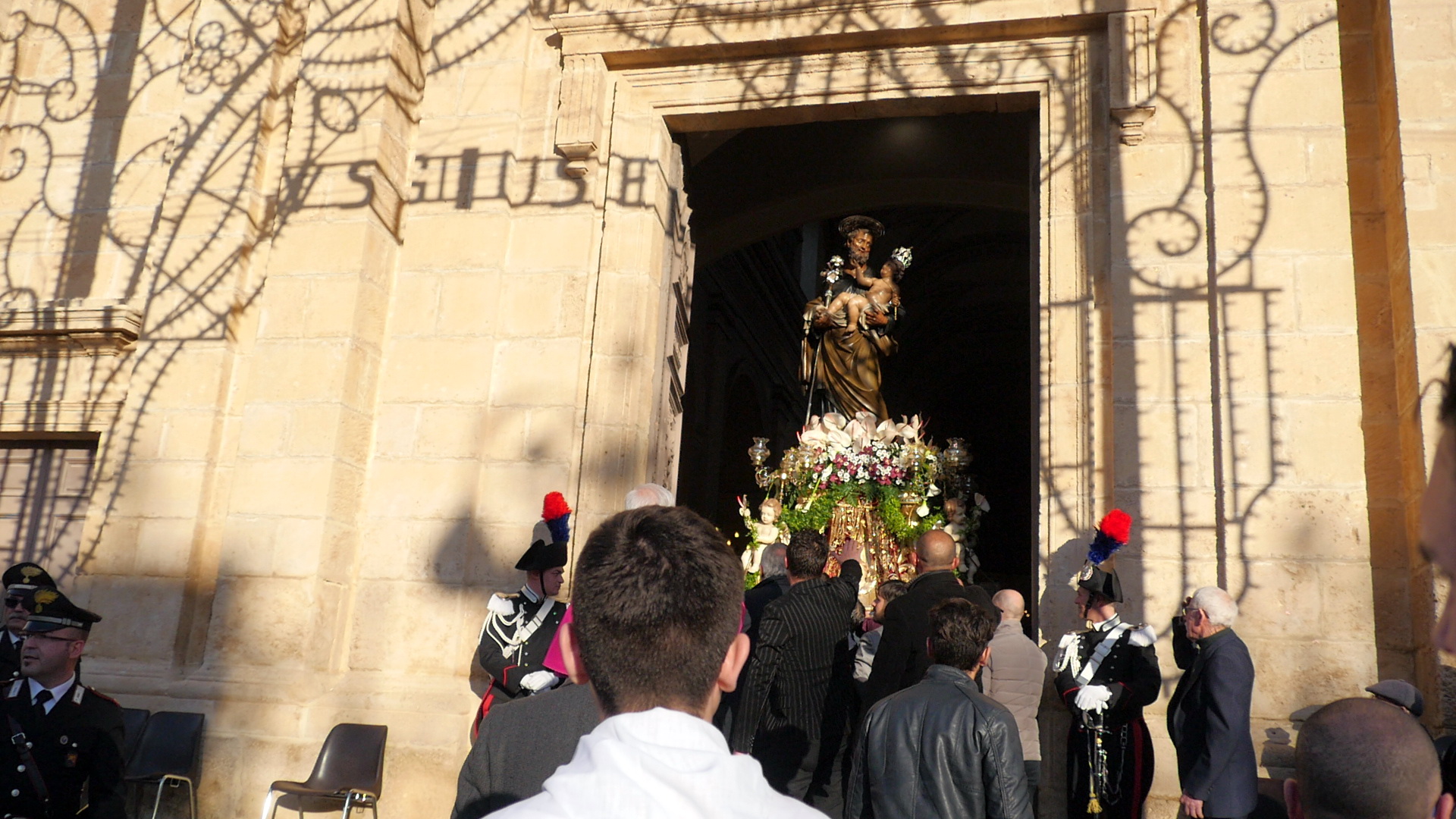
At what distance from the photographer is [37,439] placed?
8.19 m

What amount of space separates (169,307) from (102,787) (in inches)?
158

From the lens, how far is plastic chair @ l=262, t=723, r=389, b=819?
6008 mm

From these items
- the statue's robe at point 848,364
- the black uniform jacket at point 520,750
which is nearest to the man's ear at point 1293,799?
the black uniform jacket at point 520,750

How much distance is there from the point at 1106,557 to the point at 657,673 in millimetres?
4560

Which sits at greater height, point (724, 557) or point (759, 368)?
point (759, 368)

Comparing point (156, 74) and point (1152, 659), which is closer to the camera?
point (1152, 659)

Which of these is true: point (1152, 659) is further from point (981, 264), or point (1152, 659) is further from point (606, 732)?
point (981, 264)

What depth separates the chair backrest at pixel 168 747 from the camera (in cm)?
612

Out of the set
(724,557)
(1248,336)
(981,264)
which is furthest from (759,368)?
(724,557)

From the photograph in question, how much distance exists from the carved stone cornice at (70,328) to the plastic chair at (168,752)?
8.86 feet

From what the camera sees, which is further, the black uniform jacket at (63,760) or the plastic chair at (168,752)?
the plastic chair at (168,752)

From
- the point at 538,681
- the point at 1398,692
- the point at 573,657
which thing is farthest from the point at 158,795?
the point at 1398,692

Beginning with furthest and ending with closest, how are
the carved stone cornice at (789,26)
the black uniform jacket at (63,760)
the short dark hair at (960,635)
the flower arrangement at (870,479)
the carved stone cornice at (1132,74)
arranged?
the flower arrangement at (870,479), the carved stone cornice at (789,26), the carved stone cornice at (1132,74), the black uniform jacket at (63,760), the short dark hair at (960,635)

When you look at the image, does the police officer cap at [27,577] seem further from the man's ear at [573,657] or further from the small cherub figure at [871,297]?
the small cherub figure at [871,297]
